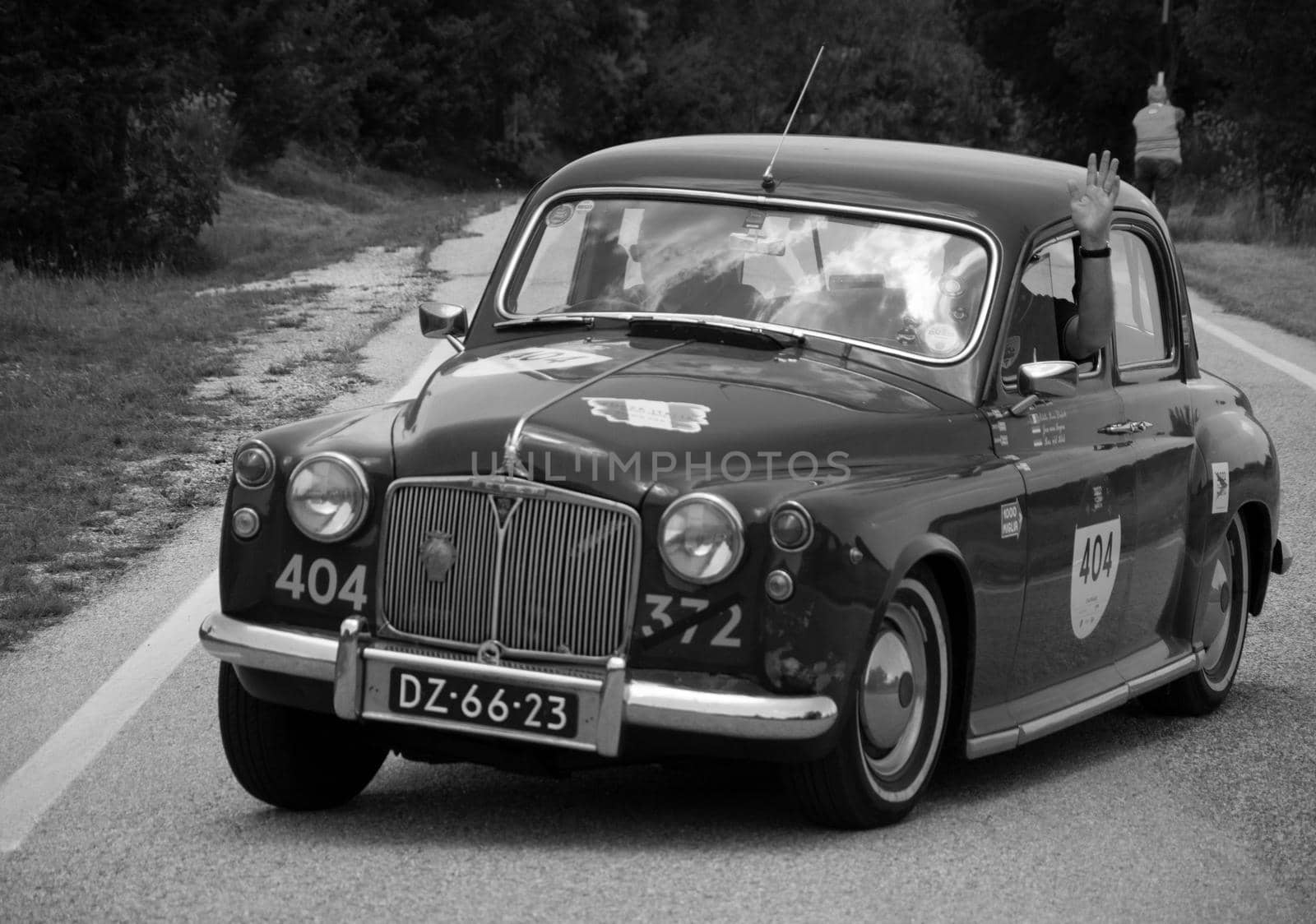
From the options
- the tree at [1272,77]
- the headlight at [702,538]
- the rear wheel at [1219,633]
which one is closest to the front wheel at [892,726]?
the headlight at [702,538]

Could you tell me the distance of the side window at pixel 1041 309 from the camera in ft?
19.2

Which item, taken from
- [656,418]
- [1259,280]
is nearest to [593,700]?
[656,418]

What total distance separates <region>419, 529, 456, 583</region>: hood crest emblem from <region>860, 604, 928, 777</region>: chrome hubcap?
1.01 metres

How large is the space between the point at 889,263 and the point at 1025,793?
59.7 inches

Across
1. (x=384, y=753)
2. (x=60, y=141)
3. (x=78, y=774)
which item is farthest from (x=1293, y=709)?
(x=60, y=141)

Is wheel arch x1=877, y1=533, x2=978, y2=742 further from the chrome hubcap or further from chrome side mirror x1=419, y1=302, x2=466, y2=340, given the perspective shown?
chrome side mirror x1=419, y1=302, x2=466, y2=340

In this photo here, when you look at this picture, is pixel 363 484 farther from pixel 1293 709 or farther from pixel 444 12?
pixel 444 12

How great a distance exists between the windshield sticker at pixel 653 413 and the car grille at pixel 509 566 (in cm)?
30

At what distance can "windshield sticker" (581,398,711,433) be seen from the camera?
4.92 m

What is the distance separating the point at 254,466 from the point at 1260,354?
12.1m

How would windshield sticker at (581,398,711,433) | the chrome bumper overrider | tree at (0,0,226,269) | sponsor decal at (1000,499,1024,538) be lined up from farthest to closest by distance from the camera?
tree at (0,0,226,269)
sponsor decal at (1000,499,1024,538)
windshield sticker at (581,398,711,433)
the chrome bumper overrider

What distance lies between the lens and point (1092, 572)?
5887mm

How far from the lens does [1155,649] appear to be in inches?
253

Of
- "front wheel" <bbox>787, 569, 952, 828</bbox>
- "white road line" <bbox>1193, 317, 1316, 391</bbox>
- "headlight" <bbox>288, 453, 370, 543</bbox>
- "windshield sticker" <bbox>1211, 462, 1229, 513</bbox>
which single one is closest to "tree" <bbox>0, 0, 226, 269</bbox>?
"white road line" <bbox>1193, 317, 1316, 391</bbox>
